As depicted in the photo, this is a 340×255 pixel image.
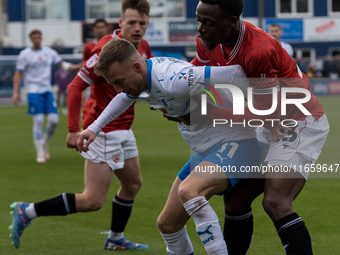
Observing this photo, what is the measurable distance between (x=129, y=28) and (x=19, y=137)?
10.1 metres

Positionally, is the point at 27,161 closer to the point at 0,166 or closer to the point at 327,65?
the point at 0,166

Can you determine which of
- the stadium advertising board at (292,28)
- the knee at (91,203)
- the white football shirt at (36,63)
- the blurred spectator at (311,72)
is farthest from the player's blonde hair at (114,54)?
the stadium advertising board at (292,28)

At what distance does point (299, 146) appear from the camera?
361 cm

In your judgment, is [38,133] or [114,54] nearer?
[114,54]

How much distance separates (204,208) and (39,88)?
294 inches

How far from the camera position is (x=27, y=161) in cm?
1022

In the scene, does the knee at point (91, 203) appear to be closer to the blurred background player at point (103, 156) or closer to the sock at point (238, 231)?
the blurred background player at point (103, 156)

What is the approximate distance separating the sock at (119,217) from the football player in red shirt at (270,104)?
5.67ft

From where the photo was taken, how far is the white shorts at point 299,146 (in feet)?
11.6

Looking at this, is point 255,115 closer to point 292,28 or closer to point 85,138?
point 85,138

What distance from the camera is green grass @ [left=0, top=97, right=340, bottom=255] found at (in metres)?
4.97

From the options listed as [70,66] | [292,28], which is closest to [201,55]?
[70,66]

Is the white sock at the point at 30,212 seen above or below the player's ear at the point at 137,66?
below

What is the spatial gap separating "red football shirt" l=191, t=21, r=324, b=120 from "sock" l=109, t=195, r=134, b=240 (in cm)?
179
